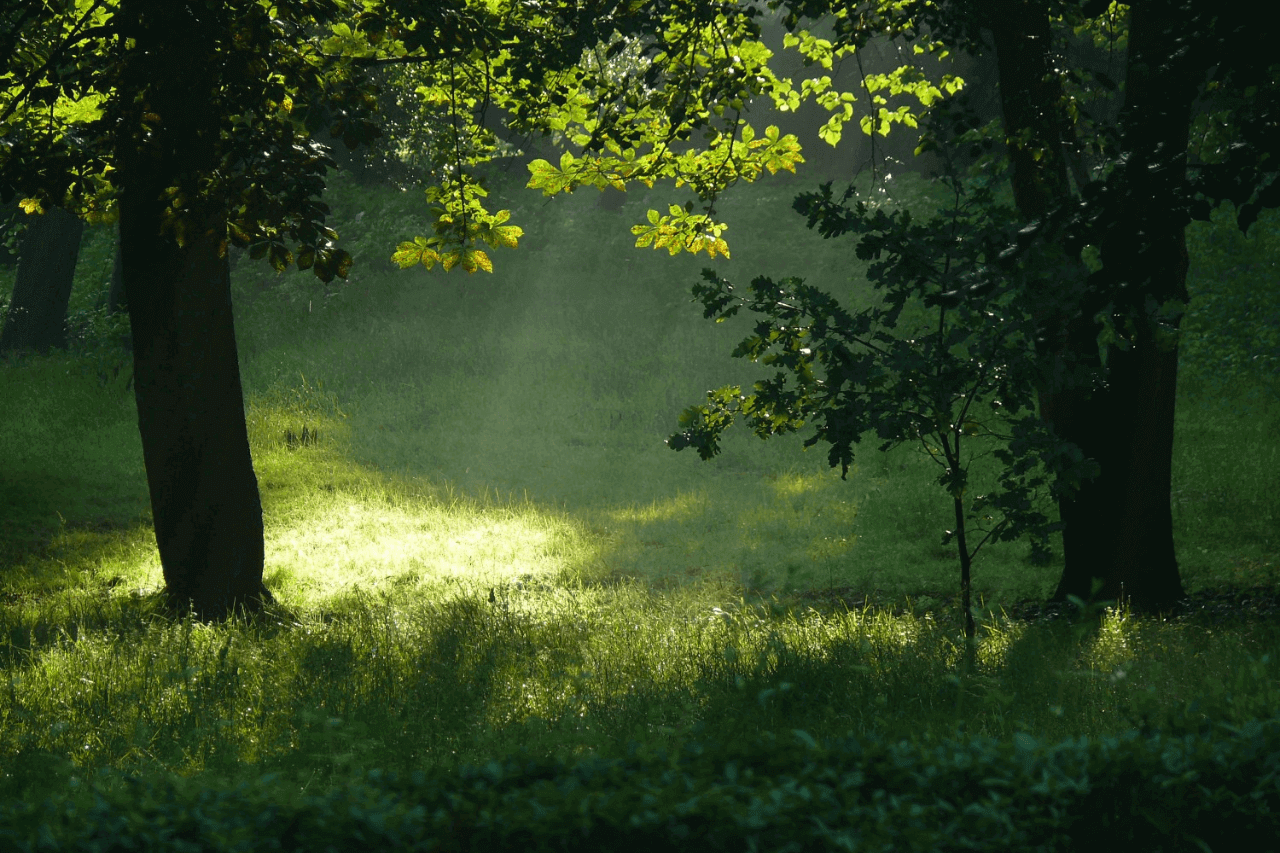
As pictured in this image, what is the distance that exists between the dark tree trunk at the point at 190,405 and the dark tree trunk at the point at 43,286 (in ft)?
56.5

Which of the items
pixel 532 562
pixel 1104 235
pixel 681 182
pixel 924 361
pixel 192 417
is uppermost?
pixel 681 182

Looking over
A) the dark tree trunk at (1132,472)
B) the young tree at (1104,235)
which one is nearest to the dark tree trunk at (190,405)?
the young tree at (1104,235)

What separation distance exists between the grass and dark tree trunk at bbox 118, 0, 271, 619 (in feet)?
1.57

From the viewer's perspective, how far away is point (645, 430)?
1881 cm

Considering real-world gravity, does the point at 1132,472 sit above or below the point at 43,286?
below

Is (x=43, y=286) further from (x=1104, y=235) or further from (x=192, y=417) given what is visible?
(x=1104, y=235)

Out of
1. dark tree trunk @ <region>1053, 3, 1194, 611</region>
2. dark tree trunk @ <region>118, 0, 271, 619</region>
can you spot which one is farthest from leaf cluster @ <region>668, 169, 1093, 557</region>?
dark tree trunk @ <region>118, 0, 271, 619</region>

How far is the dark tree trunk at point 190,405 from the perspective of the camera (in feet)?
25.3

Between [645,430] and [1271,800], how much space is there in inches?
627

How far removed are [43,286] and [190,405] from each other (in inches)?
715

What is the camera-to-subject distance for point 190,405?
790 cm

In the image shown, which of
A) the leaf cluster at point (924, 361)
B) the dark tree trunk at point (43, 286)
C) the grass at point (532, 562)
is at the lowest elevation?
the grass at point (532, 562)

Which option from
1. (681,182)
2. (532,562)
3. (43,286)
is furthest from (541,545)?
(43,286)

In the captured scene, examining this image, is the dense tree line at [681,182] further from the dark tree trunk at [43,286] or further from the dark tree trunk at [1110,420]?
the dark tree trunk at [43,286]
